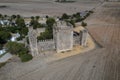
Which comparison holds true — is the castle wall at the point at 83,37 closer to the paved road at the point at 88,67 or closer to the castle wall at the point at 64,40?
the paved road at the point at 88,67

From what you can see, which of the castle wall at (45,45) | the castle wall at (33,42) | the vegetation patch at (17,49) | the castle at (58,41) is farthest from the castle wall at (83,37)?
the vegetation patch at (17,49)

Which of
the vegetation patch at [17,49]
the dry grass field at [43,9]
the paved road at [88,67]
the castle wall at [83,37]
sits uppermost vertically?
the dry grass field at [43,9]

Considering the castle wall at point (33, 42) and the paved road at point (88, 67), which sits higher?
the castle wall at point (33, 42)

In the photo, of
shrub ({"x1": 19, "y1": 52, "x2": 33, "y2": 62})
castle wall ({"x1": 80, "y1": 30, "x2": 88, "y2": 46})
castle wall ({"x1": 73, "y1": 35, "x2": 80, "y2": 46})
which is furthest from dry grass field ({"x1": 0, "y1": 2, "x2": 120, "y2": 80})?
castle wall ({"x1": 73, "y1": 35, "x2": 80, "y2": 46})

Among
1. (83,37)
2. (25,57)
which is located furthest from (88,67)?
(25,57)

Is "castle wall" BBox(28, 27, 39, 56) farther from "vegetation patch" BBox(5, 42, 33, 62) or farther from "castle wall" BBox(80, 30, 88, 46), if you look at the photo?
"castle wall" BBox(80, 30, 88, 46)

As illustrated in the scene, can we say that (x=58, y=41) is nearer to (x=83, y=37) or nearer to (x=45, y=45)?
(x=45, y=45)

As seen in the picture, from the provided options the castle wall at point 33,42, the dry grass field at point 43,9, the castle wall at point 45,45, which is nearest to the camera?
the castle wall at point 33,42

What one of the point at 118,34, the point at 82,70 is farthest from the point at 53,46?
the point at 118,34

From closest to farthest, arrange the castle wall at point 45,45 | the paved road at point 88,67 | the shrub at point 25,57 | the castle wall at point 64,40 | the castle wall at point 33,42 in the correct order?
the paved road at point 88,67 < the shrub at point 25,57 < the castle wall at point 33,42 < the castle wall at point 64,40 < the castle wall at point 45,45
